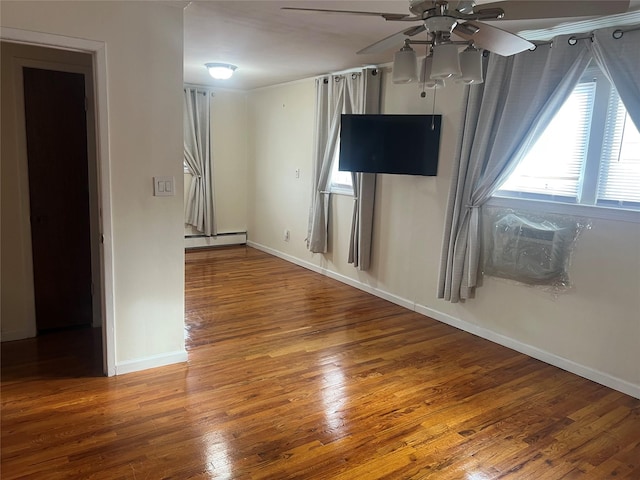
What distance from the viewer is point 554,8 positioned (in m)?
1.83

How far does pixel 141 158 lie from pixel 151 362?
4.48ft

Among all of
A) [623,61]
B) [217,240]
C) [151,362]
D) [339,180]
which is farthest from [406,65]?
[217,240]

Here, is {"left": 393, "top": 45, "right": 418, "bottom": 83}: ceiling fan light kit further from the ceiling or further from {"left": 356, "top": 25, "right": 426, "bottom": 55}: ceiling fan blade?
the ceiling

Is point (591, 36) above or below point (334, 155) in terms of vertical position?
above

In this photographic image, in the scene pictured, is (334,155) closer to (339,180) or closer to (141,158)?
(339,180)

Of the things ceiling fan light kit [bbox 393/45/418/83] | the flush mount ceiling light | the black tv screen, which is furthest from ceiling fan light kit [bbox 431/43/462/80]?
the flush mount ceiling light

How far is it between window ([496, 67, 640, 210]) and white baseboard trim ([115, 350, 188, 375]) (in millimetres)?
2833

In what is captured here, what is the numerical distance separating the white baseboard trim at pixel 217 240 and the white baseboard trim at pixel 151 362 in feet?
12.3

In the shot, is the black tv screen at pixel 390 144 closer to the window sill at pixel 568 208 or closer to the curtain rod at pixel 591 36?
the window sill at pixel 568 208

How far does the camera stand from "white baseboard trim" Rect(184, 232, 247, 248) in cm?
691

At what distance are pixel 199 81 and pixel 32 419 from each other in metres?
4.91

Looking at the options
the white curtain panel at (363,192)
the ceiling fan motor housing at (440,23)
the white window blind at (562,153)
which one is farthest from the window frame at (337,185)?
the ceiling fan motor housing at (440,23)

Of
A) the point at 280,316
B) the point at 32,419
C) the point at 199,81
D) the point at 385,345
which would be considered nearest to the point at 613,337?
the point at 385,345

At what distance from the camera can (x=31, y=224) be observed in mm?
3512
